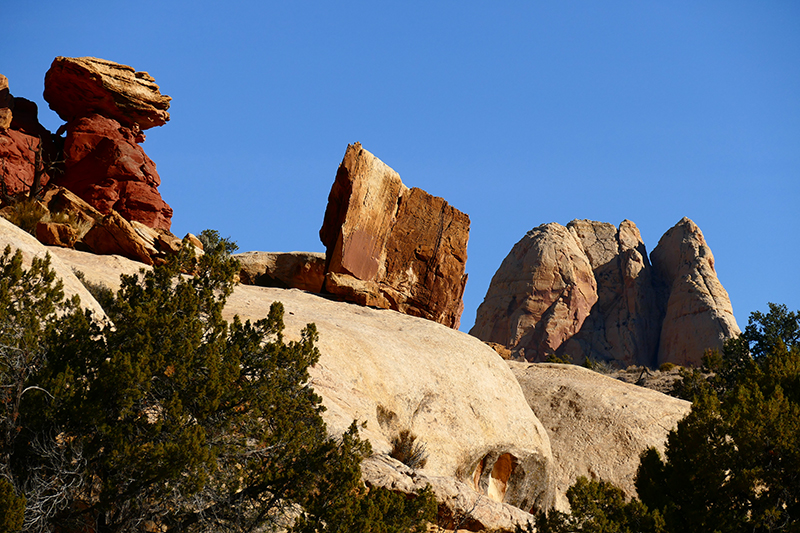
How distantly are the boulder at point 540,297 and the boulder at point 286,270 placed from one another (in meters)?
51.0

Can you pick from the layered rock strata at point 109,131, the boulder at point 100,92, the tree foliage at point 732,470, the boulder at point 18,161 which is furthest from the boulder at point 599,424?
the boulder at point 18,161

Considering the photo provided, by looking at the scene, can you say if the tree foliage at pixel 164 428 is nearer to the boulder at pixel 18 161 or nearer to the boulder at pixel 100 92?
the boulder at pixel 18 161

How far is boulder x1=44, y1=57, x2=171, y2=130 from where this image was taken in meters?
33.6

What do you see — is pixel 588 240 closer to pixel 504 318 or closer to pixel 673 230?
pixel 673 230

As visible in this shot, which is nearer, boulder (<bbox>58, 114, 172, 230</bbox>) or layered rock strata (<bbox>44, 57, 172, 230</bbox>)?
boulder (<bbox>58, 114, 172, 230</bbox>)

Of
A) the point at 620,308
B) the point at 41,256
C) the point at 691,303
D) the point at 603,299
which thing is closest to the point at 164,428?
the point at 41,256

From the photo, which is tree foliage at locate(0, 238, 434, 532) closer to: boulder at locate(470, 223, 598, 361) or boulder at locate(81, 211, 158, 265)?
boulder at locate(81, 211, 158, 265)

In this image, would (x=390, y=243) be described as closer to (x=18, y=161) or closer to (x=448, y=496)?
(x=18, y=161)

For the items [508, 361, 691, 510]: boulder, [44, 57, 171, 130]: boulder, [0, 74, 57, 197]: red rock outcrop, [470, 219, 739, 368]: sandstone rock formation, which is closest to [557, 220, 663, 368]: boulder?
[470, 219, 739, 368]: sandstone rock formation

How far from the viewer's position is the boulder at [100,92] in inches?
1323

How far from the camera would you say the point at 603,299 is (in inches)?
3401

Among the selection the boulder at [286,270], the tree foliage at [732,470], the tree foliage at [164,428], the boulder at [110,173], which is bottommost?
the tree foliage at [164,428]

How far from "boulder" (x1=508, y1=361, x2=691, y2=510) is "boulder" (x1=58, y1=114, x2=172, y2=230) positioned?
64.1ft

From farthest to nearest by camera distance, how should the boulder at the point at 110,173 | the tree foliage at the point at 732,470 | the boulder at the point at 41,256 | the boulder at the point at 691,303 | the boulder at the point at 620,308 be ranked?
the boulder at the point at 620,308
the boulder at the point at 691,303
the boulder at the point at 110,173
the boulder at the point at 41,256
the tree foliage at the point at 732,470
